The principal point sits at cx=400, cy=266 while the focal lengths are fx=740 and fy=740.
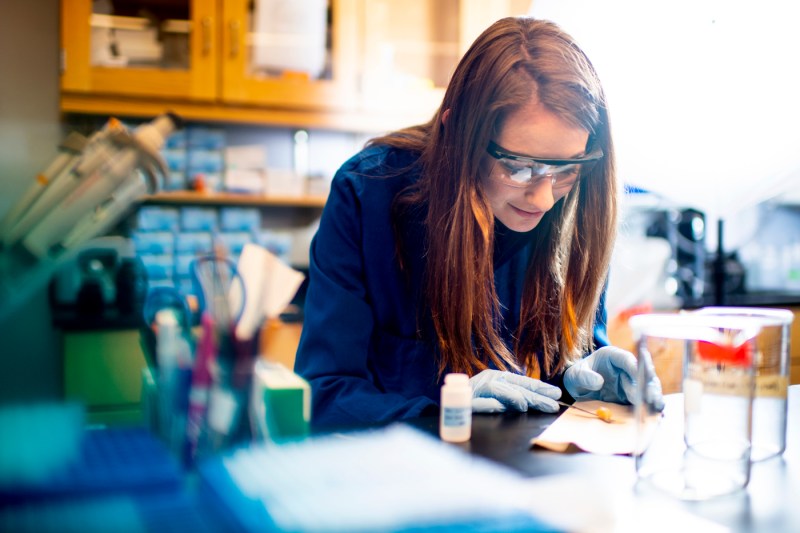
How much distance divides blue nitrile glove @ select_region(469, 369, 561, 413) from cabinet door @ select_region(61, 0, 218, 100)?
2126mm

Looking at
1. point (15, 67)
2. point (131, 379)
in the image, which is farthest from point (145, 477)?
point (15, 67)

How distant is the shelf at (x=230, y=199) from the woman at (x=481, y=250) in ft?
5.40

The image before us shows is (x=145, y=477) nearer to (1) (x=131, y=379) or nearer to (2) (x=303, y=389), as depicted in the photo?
(1) (x=131, y=379)

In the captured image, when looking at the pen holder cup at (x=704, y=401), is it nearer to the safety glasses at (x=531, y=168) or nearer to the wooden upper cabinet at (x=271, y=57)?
the safety glasses at (x=531, y=168)

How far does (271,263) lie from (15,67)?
274cm

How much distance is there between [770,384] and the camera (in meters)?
0.97

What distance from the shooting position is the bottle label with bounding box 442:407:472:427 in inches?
37.6

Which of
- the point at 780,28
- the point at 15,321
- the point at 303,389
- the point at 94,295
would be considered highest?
the point at 780,28

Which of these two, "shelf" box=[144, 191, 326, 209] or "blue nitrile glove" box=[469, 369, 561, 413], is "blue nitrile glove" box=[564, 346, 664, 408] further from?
"shelf" box=[144, 191, 326, 209]

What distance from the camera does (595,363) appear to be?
1.28 meters

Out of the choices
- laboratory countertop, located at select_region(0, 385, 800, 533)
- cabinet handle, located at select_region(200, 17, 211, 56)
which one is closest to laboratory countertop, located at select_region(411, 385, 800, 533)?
laboratory countertop, located at select_region(0, 385, 800, 533)

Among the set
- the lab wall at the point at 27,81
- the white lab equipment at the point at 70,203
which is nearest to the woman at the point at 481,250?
the white lab equipment at the point at 70,203

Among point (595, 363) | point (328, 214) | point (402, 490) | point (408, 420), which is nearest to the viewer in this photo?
point (402, 490)

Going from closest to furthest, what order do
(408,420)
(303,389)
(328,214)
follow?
(303,389), (408,420), (328,214)
